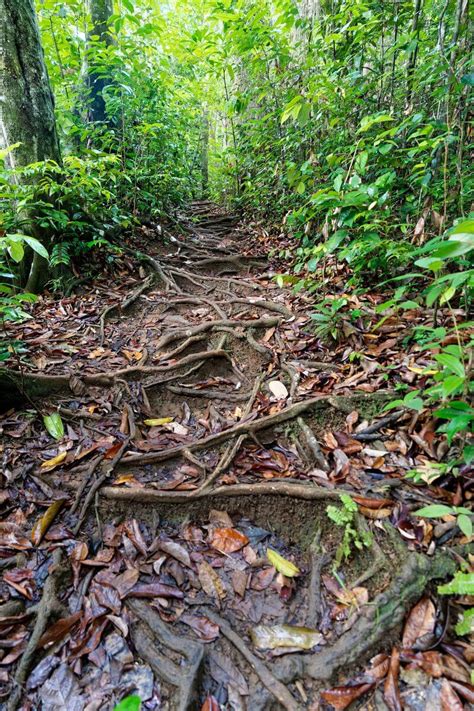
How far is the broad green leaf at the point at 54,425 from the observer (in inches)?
111

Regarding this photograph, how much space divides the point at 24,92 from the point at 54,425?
12.6ft

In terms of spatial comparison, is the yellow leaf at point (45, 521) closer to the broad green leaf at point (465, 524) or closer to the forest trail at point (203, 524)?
the forest trail at point (203, 524)

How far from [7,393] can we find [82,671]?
6.63 ft

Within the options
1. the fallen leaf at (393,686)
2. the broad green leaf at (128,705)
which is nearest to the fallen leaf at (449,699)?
the fallen leaf at (393,686)

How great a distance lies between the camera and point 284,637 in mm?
1776

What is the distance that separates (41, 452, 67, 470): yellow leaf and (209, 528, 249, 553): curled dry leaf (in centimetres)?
117

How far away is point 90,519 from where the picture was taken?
229cm

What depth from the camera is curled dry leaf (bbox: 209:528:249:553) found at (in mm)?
2211

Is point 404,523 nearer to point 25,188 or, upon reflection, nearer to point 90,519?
point 90,519

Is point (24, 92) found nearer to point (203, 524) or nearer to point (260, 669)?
point (203, 524)

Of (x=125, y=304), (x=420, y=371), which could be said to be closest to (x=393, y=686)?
(x=420, y=371)

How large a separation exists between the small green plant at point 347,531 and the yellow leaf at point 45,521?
1601mm

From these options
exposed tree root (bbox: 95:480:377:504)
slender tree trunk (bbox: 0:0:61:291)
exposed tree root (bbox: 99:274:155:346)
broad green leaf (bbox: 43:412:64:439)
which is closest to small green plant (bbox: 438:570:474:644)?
exposed tree root (bbox: 95:480:377:504)

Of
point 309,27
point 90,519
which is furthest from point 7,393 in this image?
point 309,27
